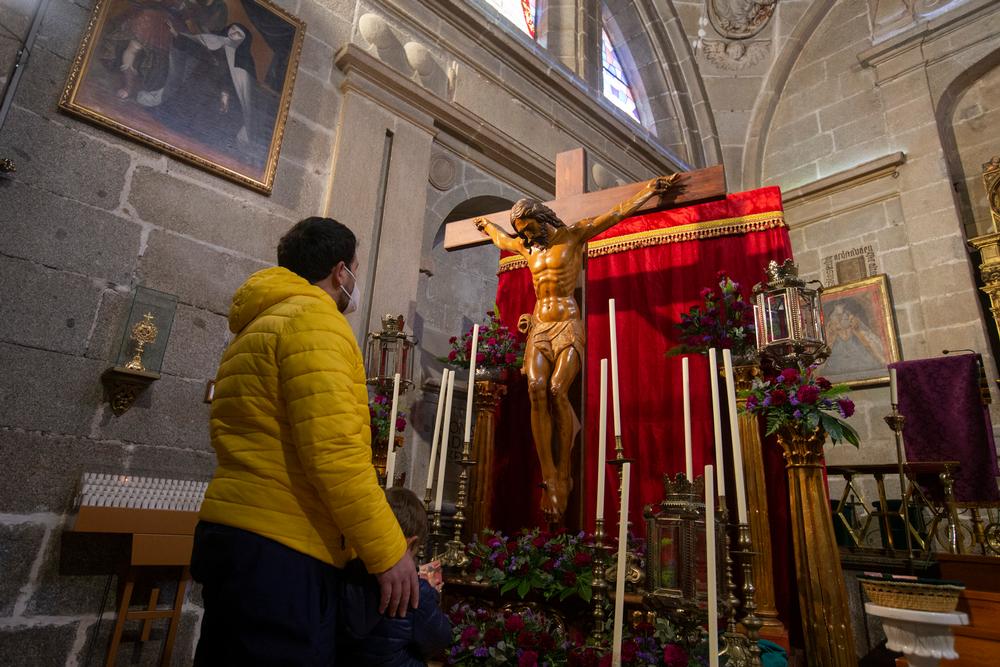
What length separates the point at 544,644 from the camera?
2191 mm

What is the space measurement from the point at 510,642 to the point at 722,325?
84.5 inches

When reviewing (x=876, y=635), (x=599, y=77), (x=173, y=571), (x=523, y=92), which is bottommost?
(x=876, y=635)

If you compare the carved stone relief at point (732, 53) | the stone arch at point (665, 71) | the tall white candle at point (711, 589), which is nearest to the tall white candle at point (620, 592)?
the tall white candle at point (711, 589)

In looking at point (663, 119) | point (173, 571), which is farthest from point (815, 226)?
point (173, 571)

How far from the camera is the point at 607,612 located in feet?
7.23

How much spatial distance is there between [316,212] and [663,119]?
6.05m

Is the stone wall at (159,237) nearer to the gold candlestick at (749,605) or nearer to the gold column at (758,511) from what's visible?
the gold column at (758,511)

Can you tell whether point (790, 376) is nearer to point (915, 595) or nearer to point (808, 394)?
point (808, 394)

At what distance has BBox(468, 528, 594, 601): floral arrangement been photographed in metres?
2.45

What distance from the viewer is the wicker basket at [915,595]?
1782 mm

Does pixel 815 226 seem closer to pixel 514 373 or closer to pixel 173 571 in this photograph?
pixel 514 373

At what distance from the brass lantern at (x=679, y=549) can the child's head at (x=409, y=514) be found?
0.85 m

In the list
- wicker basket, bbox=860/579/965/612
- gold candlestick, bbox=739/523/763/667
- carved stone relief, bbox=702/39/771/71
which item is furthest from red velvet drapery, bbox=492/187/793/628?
carved stone relief, bbox=702/39/771/71

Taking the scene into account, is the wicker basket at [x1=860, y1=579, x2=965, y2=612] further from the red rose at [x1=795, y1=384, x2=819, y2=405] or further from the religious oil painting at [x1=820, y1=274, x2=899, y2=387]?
the religious oil painting at [x1=820, y1=274, x2=899, y2=387]
